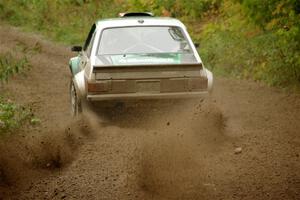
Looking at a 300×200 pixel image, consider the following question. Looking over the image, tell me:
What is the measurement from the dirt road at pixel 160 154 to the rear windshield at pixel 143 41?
906 millimetres

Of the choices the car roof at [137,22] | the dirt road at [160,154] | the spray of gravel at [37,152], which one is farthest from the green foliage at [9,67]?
the spray of gravel at [37,152]

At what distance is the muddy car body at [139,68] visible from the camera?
26.6ft

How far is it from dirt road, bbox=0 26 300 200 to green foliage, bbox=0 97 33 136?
0.59 ft

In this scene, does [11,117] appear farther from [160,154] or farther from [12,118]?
[160,154]

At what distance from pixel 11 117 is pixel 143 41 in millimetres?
2320

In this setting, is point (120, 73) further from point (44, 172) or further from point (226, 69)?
point (226, 69)

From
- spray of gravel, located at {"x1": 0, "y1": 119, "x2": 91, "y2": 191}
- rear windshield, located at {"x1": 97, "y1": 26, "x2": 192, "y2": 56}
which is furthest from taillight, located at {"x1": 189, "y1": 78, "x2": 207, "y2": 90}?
spray of gravel, located at {"x1": 0, "y1": 119, "x2": 91, "y2": 191}

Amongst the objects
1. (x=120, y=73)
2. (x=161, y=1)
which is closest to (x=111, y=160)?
(x=120, y=73)

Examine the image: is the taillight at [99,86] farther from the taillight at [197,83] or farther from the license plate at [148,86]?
the taillight at [197,83]

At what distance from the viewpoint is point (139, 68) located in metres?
8.13

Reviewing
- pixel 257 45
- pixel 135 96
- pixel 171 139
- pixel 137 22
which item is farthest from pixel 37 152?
pixel 257 45

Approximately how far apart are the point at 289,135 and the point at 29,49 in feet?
38.4

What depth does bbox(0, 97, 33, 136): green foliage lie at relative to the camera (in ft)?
28.3

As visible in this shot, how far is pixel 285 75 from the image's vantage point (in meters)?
12.4
